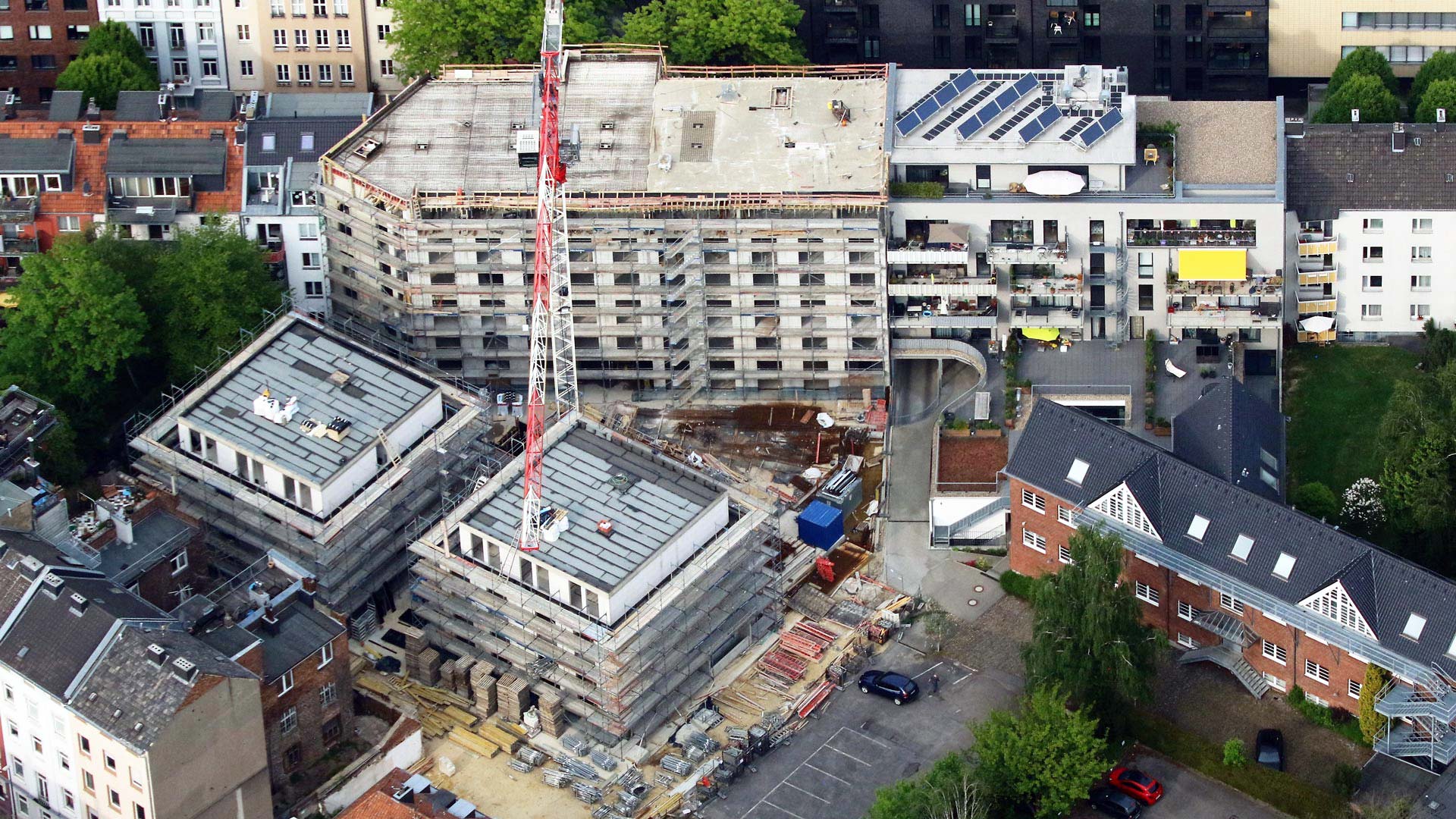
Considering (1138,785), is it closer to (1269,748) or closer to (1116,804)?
(1116,804)

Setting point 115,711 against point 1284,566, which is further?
point 1284,566

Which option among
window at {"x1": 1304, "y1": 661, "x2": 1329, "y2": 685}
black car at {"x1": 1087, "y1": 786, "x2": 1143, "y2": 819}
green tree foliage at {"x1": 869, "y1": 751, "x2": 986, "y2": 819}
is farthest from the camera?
window at {"x1": 1304, "y1": 661, "x2": 1329, "y2": 685}

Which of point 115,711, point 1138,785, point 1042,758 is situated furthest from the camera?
point 1138,785

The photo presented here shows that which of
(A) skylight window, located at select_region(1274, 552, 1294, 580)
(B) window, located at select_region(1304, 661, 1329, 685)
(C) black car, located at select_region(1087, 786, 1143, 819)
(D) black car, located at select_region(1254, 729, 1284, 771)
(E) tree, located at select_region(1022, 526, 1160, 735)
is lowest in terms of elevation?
(C) black car, located at select_region(1087, 786, 1143, 819)

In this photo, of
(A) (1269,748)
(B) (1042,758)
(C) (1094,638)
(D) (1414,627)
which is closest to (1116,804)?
(B) (1042,758)

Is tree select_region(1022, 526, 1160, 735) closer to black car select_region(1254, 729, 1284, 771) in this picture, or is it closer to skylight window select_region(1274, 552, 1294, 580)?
black car select_region(1254, 729, 1284, 771)

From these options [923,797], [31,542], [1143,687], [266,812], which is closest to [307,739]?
[266,812]

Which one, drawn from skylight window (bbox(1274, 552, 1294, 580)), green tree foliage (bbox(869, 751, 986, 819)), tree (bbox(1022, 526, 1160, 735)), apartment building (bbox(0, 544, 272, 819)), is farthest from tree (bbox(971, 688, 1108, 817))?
apartment building (bbox(0, 544, 272, 819))

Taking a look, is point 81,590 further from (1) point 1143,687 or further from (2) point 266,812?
(1) point 1143,687
